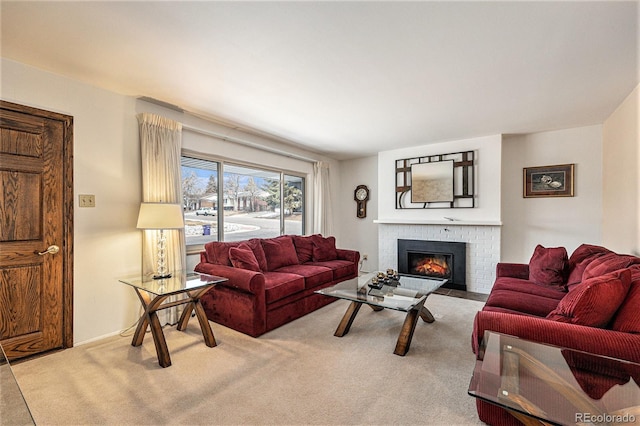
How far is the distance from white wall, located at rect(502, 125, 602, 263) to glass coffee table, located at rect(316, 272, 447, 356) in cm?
215

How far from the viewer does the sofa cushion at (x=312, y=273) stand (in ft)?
11.5

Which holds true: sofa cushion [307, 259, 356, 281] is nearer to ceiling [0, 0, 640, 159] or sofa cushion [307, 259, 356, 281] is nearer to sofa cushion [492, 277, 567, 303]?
sofa cushion [492, 277, 567, 303]

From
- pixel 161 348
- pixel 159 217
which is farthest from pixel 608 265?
pixel 159 217

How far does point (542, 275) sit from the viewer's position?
9.80 ft

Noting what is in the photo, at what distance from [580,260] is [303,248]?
10.9 feet

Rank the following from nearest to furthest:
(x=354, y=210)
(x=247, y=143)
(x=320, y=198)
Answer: (x=247, y=143), (x=320, y=198), (x=354, y=210)

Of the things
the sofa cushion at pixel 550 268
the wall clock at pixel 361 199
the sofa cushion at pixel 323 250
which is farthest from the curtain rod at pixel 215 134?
the sofa cushion at pixel 550 268

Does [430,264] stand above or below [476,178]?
below

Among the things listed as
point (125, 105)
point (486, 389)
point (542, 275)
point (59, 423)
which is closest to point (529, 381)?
point (486, 389)

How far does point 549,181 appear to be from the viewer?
421 centimetres

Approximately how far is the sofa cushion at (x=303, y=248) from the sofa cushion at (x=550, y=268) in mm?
2853

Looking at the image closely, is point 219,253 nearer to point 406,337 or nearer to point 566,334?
point 406,337

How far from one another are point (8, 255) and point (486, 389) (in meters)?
3.47

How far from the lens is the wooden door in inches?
90.1
